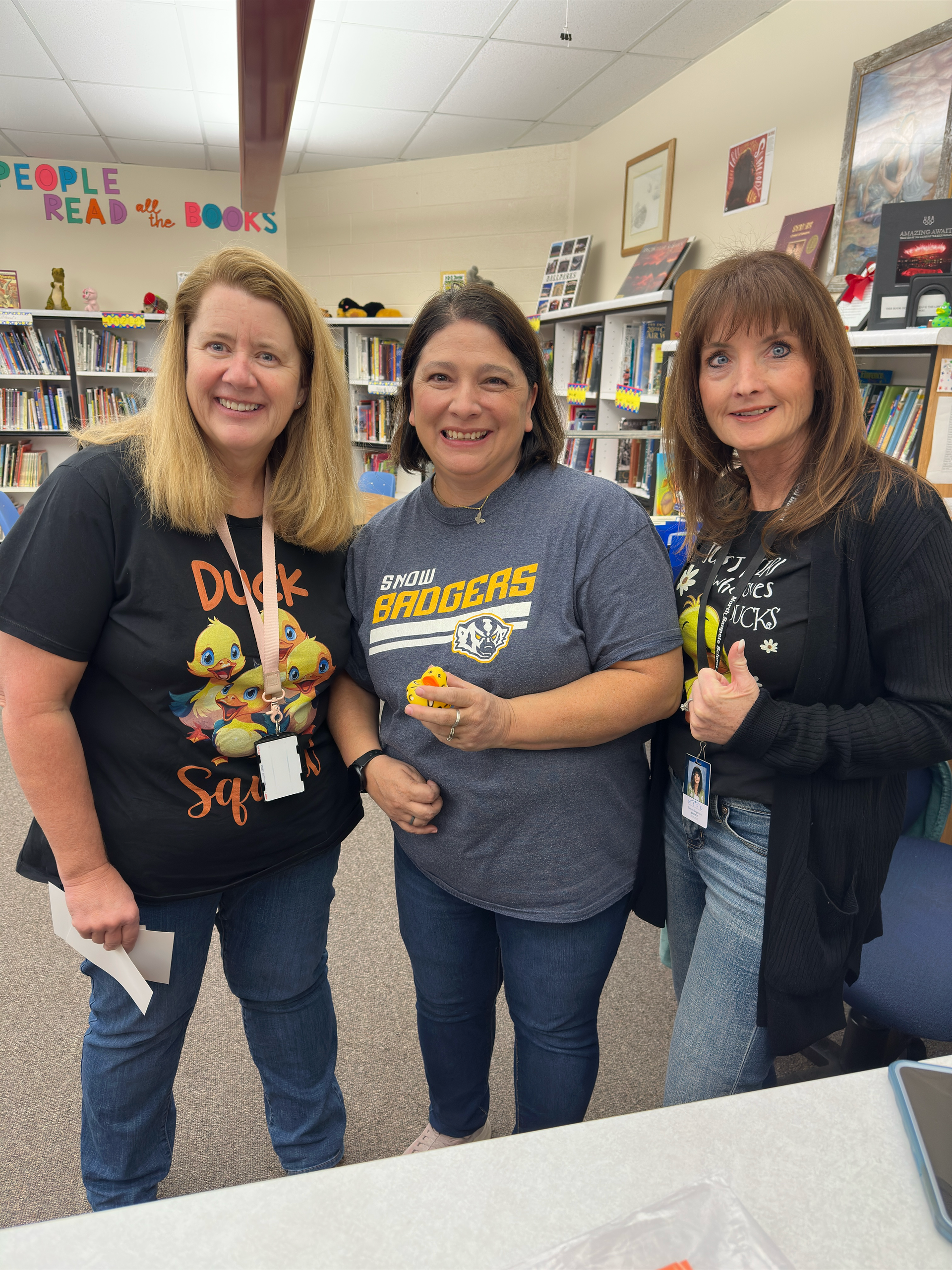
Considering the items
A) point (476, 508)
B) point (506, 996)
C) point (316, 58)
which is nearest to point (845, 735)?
point (476, 508)

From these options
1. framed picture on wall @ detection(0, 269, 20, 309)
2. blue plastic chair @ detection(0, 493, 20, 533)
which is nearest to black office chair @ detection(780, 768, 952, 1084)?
blue plastic chair @ detection(0, 493, 20, 533)

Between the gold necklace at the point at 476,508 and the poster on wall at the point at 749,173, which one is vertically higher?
the poster on wall at the point at 749,173

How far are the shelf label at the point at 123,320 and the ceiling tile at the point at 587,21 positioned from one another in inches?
142

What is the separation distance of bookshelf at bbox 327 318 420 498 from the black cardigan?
5587 millimetres

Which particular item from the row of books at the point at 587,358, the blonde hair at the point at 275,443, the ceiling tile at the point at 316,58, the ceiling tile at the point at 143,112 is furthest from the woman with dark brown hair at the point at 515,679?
the ceiling tile at the point at 143,112

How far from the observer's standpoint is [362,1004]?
84.4 inches

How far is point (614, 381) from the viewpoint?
16.0 feet

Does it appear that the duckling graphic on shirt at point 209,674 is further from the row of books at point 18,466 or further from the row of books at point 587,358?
the row of books at point 18,466

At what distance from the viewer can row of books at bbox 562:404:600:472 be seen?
5.27 meters

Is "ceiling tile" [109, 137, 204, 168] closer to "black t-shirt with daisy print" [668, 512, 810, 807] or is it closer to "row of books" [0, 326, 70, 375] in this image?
"row of books" [0, 326, 70, 375]

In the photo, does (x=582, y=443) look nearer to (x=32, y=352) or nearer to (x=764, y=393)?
(x=764, y=393)

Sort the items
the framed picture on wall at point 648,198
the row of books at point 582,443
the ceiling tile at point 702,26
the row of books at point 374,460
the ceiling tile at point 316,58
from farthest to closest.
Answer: the row of books at point 374,460, the row of books at point 582,443, the framed picture on wall at point 648,198, the ceiling tile at point 316,58, the ceiling tile at point 702,26

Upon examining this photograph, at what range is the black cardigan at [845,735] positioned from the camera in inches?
41.1

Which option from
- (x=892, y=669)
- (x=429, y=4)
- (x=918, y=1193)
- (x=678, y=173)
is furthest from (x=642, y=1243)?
(x=678, y=173)
